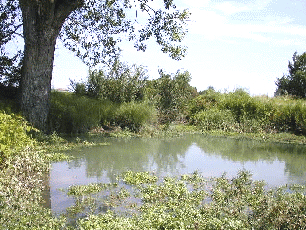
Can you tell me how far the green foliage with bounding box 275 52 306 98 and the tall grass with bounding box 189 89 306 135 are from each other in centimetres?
2635

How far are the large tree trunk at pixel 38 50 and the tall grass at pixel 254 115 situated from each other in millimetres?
8704

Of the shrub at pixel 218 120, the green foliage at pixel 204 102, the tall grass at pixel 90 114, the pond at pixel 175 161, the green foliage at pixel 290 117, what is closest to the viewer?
the pond at pixel 175 161

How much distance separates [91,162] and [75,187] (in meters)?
2.55

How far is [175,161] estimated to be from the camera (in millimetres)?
9523

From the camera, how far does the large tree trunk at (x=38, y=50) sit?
11.3 m

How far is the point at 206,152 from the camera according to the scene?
1148cm

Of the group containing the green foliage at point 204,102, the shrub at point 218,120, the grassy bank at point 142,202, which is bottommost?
the grassy bank at point 142,202

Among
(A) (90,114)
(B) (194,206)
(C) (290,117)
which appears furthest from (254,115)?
(B) (194,206)

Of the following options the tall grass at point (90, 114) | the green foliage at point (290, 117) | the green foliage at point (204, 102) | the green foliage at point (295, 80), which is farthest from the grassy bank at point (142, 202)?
the green foliage at point (295, 80)

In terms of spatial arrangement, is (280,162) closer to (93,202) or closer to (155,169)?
(155,169)

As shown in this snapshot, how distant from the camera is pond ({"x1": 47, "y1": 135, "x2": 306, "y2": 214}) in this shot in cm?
733

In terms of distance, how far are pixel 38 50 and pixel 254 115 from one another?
10.9 m

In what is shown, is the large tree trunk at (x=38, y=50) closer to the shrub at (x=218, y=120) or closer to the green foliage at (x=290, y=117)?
the shrub at (x=218, y=120)

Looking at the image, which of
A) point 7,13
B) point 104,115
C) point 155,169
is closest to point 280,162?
point 155,169
